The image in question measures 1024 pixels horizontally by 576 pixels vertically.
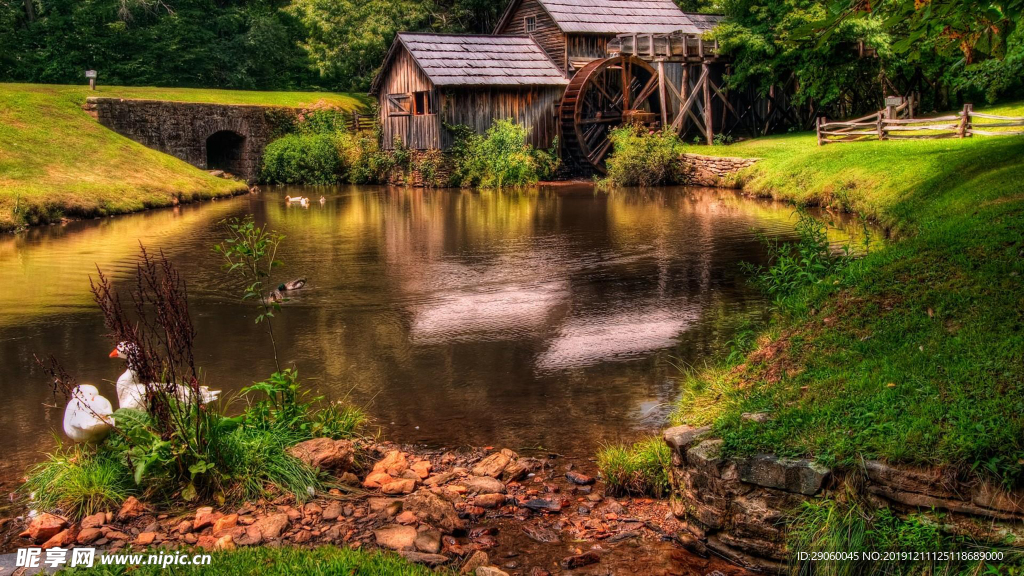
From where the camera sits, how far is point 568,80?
106 ft

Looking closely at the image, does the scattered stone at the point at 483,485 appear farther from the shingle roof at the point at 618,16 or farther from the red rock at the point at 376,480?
the shingle roof at the point at 618,16

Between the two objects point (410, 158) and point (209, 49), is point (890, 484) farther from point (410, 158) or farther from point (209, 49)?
point (209, 49)

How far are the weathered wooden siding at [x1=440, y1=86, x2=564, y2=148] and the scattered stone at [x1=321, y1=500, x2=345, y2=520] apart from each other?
26.0m

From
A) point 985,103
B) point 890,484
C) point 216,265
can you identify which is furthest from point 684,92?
point 890,484

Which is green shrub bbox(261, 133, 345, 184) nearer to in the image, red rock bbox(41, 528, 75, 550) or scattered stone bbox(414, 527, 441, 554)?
red rock bbox(41, 528, 75, 550)

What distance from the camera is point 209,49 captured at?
146 ft

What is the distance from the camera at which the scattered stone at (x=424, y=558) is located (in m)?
4.99

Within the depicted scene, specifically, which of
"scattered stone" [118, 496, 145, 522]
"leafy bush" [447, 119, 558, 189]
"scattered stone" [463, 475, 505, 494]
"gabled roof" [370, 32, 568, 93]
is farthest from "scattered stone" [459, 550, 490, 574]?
"gabled roof" [370, 32, 568, 93]

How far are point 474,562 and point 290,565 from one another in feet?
3.49

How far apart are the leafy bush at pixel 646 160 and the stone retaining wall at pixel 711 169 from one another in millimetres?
390

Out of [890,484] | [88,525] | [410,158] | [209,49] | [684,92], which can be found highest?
[209,49]

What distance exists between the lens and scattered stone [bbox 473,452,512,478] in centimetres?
636

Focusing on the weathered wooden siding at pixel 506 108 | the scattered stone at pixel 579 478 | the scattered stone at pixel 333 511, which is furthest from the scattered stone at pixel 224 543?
the weathered wooden siding at pixel 506 108

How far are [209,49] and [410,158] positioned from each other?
17.8m
